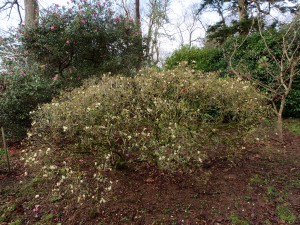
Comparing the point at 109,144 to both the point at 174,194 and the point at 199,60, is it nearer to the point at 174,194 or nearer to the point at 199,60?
the point at 174,194

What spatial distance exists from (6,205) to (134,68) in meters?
5.87

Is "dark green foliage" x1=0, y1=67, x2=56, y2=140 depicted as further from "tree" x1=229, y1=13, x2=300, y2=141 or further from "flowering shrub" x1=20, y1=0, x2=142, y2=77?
"tree" x1=229, y1=13, x2=300, y2=141

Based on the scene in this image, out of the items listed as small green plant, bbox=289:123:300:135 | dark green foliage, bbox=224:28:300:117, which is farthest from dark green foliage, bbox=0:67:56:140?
small green plant, bbox=289:123:300:135

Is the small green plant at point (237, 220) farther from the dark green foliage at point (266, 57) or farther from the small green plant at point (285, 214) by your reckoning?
the dark green foliage at point (266, 57)

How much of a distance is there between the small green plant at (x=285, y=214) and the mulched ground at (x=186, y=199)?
1 cm

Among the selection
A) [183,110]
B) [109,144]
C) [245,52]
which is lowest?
[109,144]

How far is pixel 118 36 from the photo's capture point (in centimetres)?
704

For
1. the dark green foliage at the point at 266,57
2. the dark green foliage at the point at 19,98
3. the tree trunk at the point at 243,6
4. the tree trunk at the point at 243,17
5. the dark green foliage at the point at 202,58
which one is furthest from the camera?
the tree trunk at the point at 243,6

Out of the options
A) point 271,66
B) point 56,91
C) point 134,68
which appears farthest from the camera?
point 134,68

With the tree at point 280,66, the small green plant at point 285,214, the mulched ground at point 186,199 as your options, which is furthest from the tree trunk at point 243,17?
the small green plant at point 285,214

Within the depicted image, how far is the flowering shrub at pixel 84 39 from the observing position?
6.24 metres

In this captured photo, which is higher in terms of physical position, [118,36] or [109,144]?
[118,36]

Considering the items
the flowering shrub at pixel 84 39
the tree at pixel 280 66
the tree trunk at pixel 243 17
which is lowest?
the tree at pixel 280 66

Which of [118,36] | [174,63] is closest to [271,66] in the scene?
[174,63]
